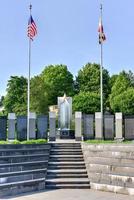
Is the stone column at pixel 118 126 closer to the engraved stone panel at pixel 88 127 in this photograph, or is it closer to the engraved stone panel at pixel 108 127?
the engraved stone panel at pixel 108 127

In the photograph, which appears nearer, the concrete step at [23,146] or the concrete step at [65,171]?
the concrete step at [65,171]

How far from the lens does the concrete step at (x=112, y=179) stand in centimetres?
1619

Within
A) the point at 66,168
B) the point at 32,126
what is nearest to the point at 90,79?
the point at 32,126

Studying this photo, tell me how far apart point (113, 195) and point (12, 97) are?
158 ft

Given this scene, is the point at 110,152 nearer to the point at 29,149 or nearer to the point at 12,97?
the point at 29,149

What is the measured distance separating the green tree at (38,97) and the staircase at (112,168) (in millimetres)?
35134

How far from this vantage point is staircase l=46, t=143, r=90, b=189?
17.8m

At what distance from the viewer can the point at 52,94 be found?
63344 millimetres

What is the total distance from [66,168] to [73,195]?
345cm

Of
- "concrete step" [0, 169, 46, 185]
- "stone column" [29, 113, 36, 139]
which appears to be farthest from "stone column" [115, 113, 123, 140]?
"concrete step" [0, 169, 46, 185]

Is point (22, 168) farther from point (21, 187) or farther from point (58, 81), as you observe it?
point (58, 81)

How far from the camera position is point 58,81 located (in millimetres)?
64750

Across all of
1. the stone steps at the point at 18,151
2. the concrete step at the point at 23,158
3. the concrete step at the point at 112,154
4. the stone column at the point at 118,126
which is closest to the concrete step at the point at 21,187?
the concrete step at the point at 23,158

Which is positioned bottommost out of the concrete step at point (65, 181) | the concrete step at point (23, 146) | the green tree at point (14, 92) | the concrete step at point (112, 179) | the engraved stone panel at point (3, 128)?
the concrete step at point (65, 181)
